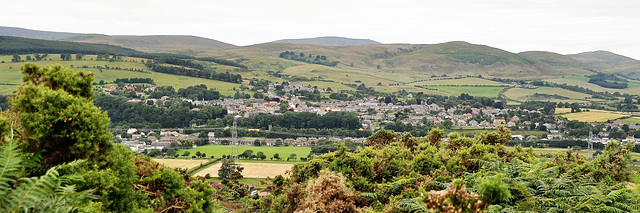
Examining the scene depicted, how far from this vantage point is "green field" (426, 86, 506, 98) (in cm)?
11156

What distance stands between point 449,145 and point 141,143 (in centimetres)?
3857

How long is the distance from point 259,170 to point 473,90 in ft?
307

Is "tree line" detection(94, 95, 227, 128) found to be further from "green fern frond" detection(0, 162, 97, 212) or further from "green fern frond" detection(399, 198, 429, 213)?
"green fern frond" detection(0, 162, 97, 212)

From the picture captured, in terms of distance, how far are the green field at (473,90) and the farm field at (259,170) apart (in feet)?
273

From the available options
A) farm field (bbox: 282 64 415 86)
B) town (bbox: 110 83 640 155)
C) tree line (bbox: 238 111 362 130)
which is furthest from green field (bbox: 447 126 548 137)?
farm field (bbox: 282 64 415 86)

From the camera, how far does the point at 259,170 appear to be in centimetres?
3444

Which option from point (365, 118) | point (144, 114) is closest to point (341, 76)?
point (365, 118)

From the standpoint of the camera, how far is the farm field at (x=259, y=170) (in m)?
32.5

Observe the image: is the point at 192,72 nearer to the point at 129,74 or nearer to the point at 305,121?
the point at 129,74

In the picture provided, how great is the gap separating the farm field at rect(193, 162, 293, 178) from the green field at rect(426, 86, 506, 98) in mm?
83129

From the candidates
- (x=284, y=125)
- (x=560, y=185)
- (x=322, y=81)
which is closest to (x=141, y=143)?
(x=284, y=125)

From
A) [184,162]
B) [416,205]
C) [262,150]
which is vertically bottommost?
[262,150]

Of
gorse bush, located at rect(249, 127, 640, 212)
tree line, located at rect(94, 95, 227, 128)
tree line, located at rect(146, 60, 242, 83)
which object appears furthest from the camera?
tree line, located at rect(146, 60, 242, 83)

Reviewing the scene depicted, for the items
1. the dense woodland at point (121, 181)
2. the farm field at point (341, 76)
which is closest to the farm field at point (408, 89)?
the farm field at point (341, 76)
